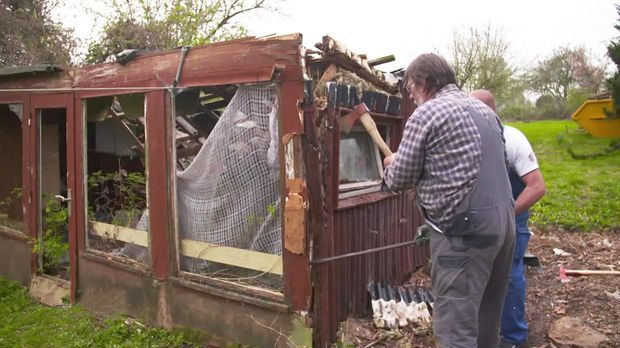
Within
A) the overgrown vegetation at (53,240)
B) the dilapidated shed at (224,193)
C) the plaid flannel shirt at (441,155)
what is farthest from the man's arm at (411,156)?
the overgrown vegetation at (53,240)

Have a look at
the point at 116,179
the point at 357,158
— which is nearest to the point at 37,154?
the point at 116,179

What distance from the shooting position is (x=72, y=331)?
507cm

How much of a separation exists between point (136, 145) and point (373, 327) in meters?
3.84

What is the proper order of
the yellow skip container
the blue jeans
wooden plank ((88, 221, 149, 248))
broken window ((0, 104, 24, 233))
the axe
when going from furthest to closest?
the yellow skip container → broken window ((0, 104, 24, 233)) → wooden plank ((88, 221, 149, 248)) → the axe → the blue jeans

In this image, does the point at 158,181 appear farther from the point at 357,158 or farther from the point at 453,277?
the point at 453,277

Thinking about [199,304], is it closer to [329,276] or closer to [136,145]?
[329,276]

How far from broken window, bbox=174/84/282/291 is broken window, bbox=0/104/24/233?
373 centimetres

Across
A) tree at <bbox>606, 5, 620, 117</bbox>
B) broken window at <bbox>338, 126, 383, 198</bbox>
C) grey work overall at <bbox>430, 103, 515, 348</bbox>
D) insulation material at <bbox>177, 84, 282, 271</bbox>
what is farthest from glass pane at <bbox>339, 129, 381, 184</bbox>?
tree at <bbox>606, 5, 620, 117</bbox>

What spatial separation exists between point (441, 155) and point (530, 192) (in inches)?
→ 51.1

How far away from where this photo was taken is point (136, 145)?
6449mm

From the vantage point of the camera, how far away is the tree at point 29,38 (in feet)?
40.9

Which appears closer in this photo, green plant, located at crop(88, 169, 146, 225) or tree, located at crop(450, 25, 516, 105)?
green plant, located at crop(88, 169, 146, 225)

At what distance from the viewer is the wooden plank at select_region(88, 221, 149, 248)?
5094mm

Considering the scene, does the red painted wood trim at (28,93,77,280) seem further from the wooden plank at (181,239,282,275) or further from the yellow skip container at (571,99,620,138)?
the yellow skip container at (571,99,620,138)
